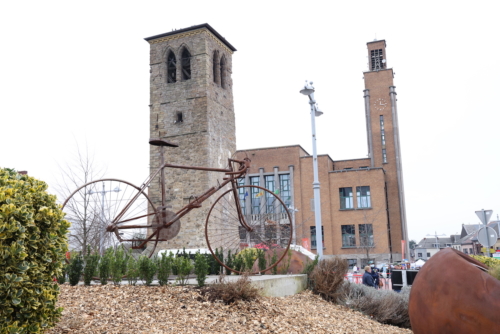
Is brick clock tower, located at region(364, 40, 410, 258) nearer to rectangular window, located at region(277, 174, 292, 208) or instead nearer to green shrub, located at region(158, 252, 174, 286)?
rectangular window, located at region(277, 174, 292, 208)

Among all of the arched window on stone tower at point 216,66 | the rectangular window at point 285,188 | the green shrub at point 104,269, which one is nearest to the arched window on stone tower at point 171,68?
the arched window on stone tower at point 216,66

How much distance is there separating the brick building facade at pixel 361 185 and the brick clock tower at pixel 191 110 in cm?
2403

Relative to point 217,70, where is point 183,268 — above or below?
below

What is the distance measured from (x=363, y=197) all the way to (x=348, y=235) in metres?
4.78

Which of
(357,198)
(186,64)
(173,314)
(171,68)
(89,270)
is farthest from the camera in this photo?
(357,198)

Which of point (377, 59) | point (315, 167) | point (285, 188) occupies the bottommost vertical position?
point (315, 167)

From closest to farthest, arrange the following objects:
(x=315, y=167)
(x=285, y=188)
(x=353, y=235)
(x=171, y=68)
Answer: (x=315, y=167) → (x=171, y=68) → (x=353, y=235) → (x=285, y=188)

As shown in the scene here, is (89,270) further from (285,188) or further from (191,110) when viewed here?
(285,188)

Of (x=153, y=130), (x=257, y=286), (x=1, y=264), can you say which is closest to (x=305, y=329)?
(x=257, y=286)

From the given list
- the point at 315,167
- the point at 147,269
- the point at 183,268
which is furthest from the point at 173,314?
the point at 315,167

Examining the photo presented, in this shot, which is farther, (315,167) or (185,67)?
(185,67)

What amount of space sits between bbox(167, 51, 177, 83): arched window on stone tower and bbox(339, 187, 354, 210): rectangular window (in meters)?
31.4

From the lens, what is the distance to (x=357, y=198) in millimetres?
52875

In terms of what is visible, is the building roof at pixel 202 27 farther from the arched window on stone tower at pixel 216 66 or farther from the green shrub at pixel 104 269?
the green shrub at pixel 104 269
